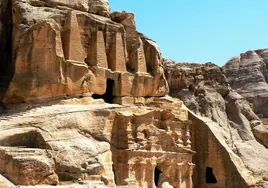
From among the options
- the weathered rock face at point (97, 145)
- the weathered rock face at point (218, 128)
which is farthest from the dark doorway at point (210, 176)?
the weathered rock face at point (97, 145)

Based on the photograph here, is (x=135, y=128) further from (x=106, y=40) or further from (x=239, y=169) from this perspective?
(x=239, y=169)

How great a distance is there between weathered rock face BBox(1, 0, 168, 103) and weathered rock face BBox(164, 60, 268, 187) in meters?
6.20

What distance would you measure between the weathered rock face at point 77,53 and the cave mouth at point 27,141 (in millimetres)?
4840

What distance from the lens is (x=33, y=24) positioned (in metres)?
34.7

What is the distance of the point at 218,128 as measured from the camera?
48781 mm

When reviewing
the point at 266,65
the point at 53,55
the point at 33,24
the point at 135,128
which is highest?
the point at 266,65

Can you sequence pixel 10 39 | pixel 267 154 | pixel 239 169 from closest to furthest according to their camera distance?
pixel 10 39 < pixel 239 169 < pixel 267 154

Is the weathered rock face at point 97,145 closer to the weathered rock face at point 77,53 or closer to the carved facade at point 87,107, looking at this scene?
the carved facade at point 87,107

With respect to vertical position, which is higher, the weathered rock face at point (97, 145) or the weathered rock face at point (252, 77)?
the weathered rock face at point (252, 77)

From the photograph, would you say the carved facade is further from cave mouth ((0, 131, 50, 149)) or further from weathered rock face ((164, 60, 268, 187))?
weathered rock face ((164, 60, 268, 187))

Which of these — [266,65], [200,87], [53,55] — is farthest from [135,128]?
[266,65]

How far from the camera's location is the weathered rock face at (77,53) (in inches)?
1344

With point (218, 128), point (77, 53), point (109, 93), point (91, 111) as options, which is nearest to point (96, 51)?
point (77, 53)

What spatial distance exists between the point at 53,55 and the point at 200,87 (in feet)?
76.6
